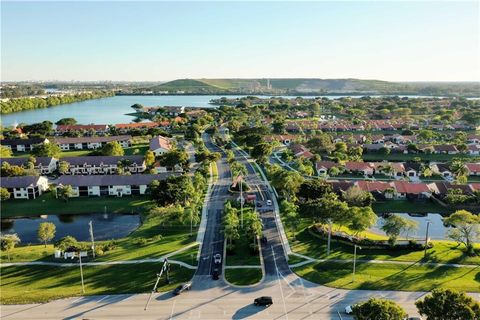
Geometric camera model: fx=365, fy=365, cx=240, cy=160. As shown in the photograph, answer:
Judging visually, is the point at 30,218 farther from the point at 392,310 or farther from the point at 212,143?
the point at 212,143

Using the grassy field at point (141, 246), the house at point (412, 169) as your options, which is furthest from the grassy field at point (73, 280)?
the house at point (412, 169)

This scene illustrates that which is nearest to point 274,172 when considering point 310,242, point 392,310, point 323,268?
point 310,242

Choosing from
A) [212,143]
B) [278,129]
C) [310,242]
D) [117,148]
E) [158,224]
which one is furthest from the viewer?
[278,129]

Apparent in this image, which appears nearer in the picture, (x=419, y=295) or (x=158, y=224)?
(x=419, y=295)

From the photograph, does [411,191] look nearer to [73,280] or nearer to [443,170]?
[443,170]

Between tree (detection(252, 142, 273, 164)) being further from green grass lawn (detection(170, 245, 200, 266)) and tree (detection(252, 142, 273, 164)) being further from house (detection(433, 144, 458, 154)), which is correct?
house (detection(433, 144, 458, 154))

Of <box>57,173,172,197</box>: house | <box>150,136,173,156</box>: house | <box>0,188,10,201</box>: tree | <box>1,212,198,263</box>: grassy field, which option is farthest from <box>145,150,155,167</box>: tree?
<box>1,212,198,263</box>: grassy field

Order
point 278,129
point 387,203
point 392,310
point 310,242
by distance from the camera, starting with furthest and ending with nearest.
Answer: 1. point 278,129
2. point 387,203
3. point 310,242
4. point 392,310

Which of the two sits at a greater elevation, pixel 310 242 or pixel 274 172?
pixel 274 172
